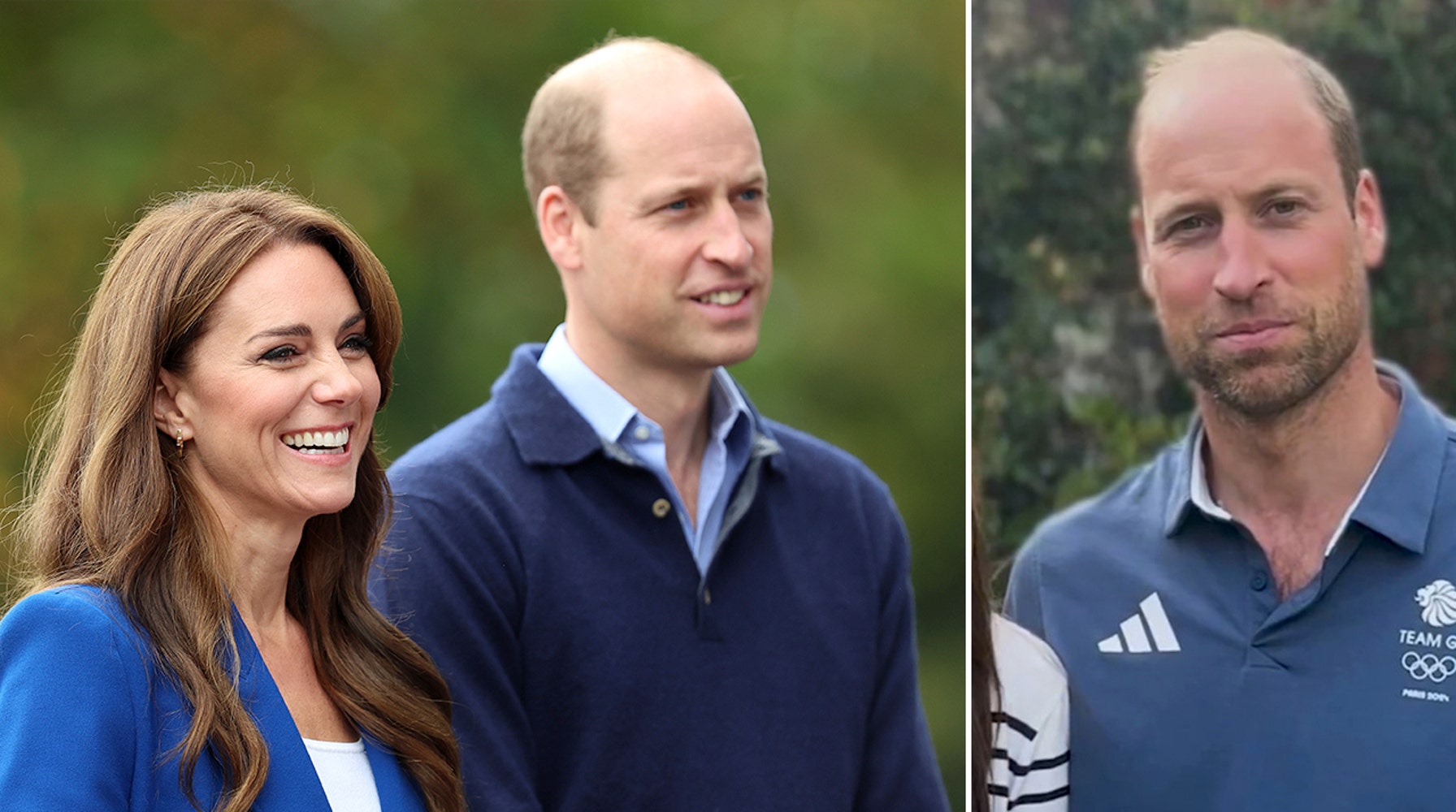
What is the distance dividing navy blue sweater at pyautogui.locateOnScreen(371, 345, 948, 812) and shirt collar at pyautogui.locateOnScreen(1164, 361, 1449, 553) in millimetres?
791

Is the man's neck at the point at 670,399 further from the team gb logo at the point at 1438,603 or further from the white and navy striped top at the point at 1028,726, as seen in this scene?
the team gb logo at the point at 1438,603

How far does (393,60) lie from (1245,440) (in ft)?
8.90

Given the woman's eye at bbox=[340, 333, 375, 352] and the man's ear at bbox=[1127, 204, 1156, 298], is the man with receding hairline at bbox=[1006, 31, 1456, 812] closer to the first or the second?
the man's ear at bbox=[1127, 204, 1156, 298]

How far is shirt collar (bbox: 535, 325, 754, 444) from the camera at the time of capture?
2.45 metres

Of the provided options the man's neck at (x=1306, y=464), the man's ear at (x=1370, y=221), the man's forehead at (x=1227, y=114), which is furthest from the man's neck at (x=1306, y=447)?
the man's forehead at (x=1227, y=114)

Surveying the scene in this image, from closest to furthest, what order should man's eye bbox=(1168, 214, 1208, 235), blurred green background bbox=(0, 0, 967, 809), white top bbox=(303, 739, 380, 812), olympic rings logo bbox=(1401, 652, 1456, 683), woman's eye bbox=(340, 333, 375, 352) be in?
white top bbox=(303, 739, 380, 812) < woman's eye bbox=(340, 333, 375, 352) < olympic rings logo bbox=(1401, 652, 1456, 683) < man's eye bbox=(1168, 214, 1208, 235) < blurred green background bbox=(0, 0, 967, 809)

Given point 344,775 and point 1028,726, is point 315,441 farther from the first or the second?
point 1028,726

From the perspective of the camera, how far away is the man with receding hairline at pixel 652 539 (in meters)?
2.29

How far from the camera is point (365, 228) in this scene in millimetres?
4117

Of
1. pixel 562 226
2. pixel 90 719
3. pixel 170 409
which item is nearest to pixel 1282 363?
pixel 562 226

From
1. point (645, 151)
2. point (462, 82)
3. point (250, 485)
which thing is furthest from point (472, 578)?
point (462, 82)

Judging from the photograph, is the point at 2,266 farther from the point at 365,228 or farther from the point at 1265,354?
the point at 1265,354

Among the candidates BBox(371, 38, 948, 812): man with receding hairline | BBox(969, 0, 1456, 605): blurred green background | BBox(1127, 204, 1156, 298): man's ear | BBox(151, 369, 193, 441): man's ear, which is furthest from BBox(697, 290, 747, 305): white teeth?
BBox(151, 369, 193, 441): man's ear

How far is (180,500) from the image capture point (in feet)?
6.09
